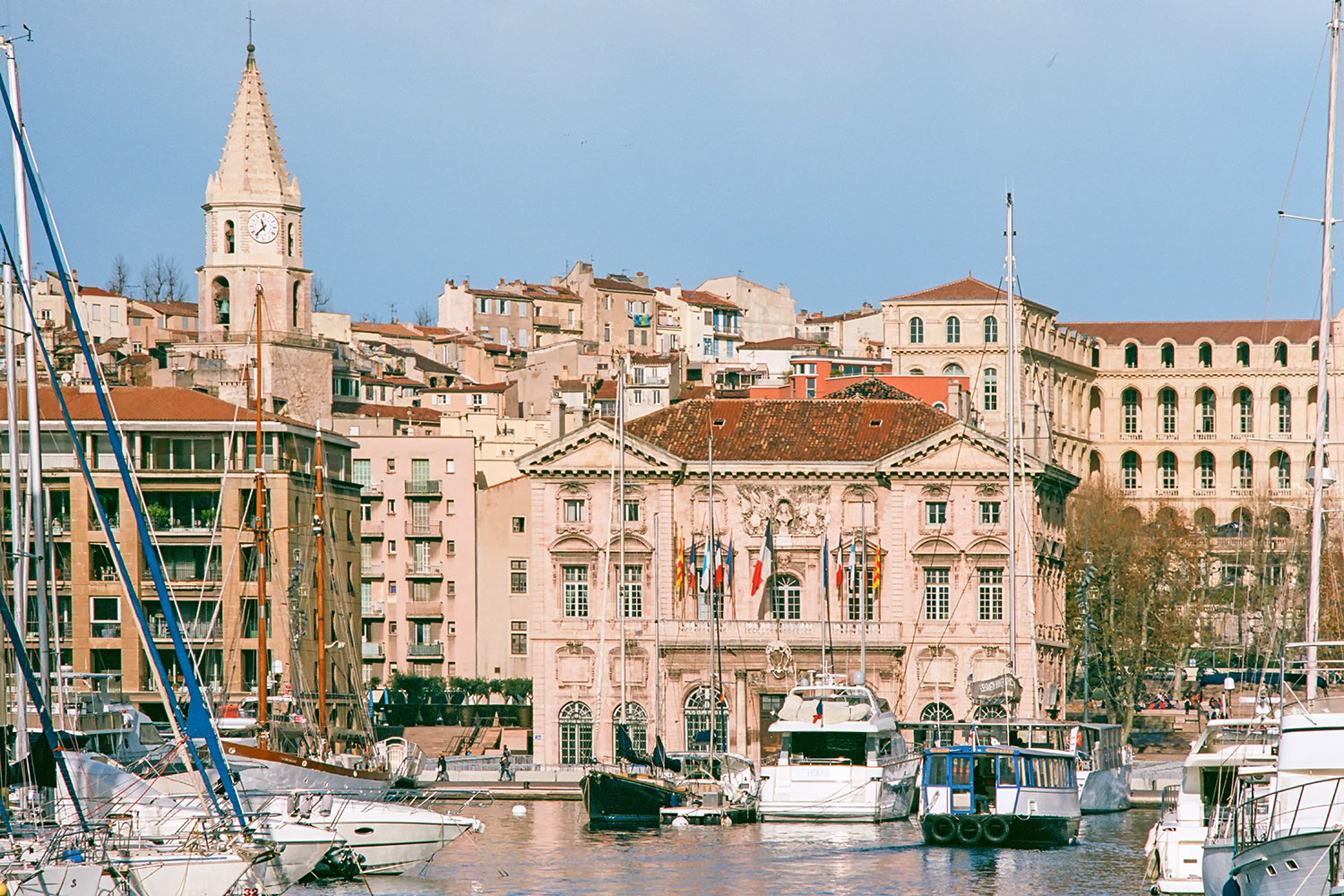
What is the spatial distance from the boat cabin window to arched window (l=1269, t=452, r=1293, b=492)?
86.4m

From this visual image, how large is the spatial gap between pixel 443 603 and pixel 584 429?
34.6 metres

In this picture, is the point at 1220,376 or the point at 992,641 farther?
the point at 1220,376

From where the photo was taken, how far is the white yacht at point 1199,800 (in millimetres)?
40031

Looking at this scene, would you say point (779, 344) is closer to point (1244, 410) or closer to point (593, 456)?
point (1244, 410)

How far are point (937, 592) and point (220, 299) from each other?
52.9 meters

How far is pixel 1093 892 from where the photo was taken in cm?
4534

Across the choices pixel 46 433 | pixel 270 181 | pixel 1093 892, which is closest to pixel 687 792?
pixel 1093 892

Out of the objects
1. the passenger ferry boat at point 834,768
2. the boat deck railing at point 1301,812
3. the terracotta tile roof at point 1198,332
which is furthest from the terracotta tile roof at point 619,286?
the boat deck railing at point 1301,812

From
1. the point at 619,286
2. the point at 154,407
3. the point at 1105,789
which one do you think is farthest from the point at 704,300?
the point at 1105,789

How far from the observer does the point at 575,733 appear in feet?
286

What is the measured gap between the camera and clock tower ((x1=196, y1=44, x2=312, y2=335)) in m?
124

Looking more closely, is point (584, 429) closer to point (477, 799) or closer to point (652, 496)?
point (652, 496)

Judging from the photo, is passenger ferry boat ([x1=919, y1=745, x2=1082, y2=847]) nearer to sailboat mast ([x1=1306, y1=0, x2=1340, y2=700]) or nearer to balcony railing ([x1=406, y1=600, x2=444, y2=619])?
sailboat mast ([x1=1306, y1=0, x2=1340, y2=700])

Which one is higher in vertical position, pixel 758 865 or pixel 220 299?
pixel 220 299
